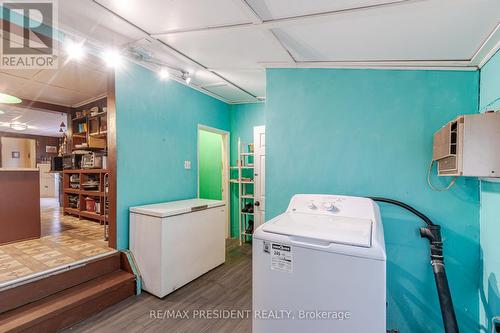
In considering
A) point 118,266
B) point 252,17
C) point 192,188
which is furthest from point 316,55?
point 118,266

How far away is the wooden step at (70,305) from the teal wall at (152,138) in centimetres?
42

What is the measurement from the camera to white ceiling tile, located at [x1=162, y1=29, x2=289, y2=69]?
1903 mm

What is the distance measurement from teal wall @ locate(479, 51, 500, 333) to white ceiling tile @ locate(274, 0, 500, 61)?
0.23 m

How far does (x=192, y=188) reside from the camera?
3.64 m

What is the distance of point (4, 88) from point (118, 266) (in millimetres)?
3706

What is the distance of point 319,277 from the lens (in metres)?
1.20

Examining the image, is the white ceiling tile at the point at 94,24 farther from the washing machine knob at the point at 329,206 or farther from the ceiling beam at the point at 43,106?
the ceiling beam at the point at 43,106

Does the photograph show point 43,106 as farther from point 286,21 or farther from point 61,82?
point 286,21

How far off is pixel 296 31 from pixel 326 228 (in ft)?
4.69

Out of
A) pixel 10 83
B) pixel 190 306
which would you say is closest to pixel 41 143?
pixel 10 83

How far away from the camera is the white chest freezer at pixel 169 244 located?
2441mm

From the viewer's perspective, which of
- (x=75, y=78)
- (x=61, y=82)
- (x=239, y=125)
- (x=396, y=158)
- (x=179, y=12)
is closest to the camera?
(x=179, y=12)

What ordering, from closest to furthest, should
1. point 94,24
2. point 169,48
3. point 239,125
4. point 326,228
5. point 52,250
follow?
point 326,228 < point 94,24 < point 169,48 < point 52,250 < point 239,125

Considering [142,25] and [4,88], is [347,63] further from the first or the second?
[4,88]
